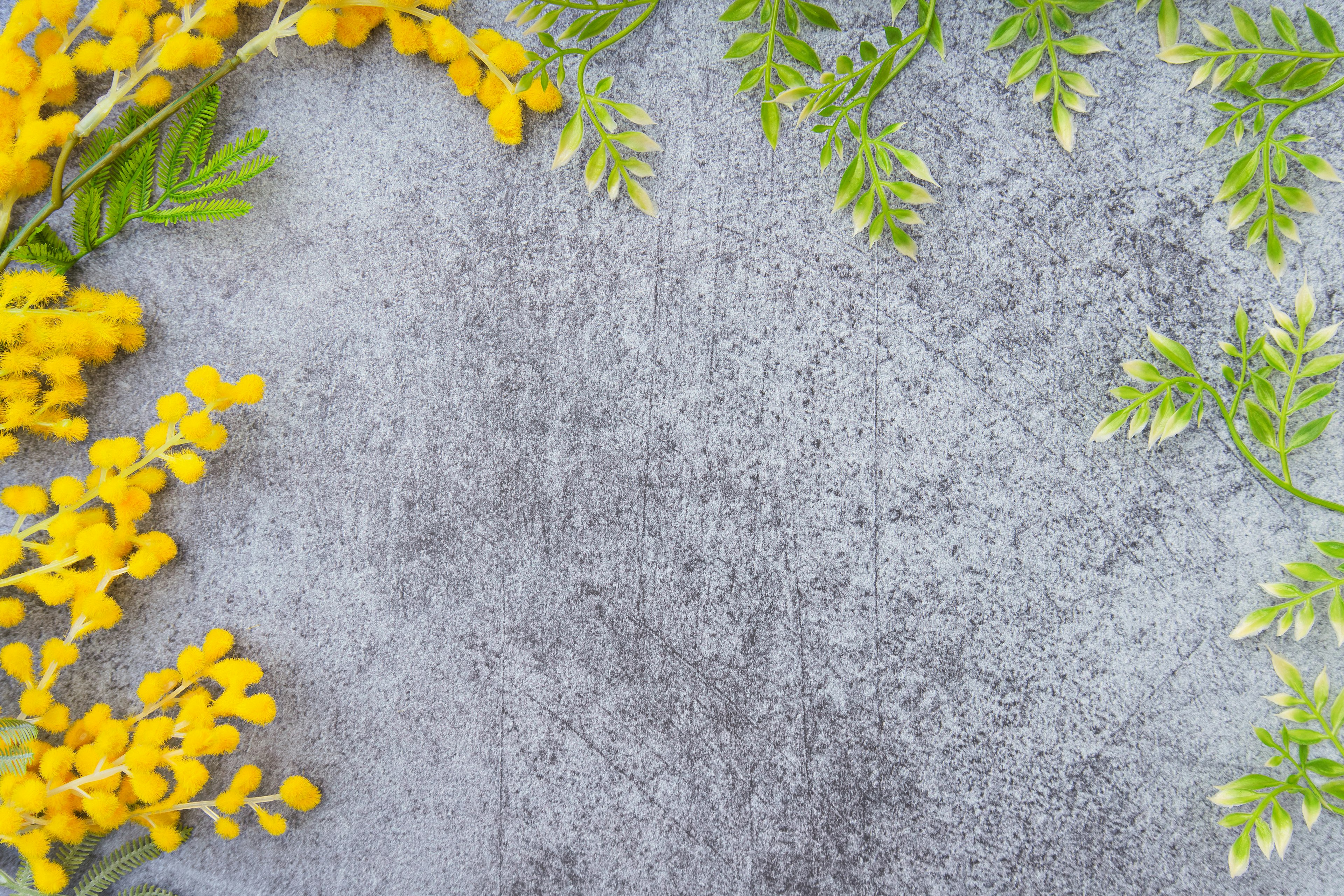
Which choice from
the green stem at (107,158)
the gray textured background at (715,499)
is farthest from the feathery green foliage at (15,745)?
the green stem at (107,158)

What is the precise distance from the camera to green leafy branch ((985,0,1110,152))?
97 centimetres

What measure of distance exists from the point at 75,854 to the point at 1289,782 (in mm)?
1623

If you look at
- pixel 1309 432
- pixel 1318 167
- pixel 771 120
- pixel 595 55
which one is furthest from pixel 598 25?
pixel 1309 432

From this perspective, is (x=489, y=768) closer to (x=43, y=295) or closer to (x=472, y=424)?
(x=472, y=424)

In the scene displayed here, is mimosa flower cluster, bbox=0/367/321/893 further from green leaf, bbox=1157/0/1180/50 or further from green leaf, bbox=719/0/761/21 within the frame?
green leaf, bbox=1157/0/1180/50

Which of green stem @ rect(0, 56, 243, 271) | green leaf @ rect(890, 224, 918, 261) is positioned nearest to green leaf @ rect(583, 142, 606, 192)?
green leaf @ rect(890, 224, 918, 261)

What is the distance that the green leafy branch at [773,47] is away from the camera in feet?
3.27

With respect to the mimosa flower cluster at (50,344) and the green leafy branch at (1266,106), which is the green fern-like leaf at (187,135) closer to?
the mimosa flower cluster at (50,344)

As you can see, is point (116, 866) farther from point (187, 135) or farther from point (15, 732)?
point (187, 135)

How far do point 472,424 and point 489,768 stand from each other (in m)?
0.50

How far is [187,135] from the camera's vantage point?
1021mm

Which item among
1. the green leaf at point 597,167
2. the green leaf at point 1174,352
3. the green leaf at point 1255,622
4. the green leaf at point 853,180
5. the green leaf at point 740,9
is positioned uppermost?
the green leaf at point 740,9

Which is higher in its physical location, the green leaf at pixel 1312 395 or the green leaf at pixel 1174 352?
the green leaf at pixel 1174 352

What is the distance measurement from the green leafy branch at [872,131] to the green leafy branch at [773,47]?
3cm
